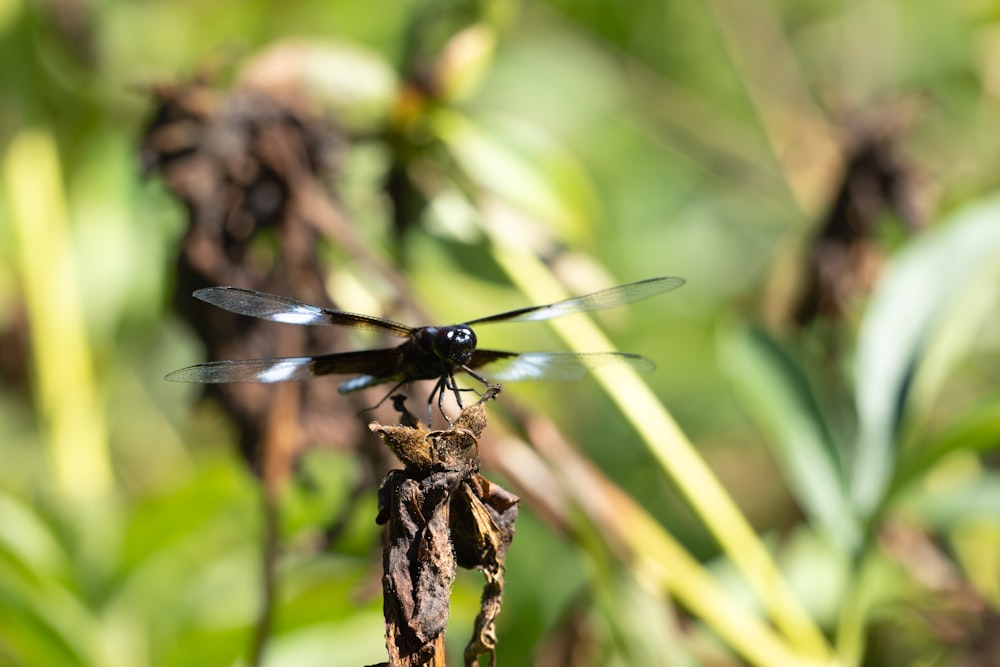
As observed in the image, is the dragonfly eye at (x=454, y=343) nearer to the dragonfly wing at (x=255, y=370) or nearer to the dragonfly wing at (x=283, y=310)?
the dragonfly wing at (x=283, y=310)

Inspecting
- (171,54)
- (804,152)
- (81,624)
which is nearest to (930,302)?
(804,152)

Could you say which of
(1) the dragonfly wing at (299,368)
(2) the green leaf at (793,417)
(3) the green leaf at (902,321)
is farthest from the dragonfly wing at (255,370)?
(3) the green leaf at (902,321)

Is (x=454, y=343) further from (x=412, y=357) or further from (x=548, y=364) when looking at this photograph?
(x=548, y=364)

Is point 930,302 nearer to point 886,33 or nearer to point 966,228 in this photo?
point 966,228

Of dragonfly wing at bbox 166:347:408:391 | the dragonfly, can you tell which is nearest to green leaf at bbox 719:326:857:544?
the dragonfly

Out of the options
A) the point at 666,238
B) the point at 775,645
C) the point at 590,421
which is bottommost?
the point at 775,645

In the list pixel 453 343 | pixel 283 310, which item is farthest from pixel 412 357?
pixel 283 310

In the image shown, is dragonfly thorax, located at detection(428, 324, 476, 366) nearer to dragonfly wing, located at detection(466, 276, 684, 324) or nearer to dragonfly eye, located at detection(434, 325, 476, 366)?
dragonfly eye, located at detection(434, 325, 476, 366)

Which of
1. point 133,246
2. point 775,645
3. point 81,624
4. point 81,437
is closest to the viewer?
point 775,645
